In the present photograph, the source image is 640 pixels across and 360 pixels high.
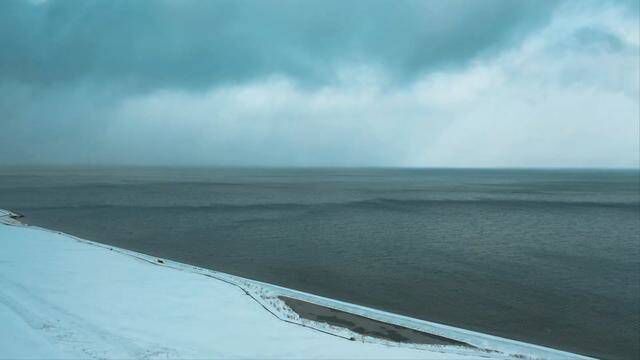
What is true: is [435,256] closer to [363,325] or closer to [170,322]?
[363,325]

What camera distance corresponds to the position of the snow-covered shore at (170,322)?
1827cm

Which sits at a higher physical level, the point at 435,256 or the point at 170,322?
the point at 170,322

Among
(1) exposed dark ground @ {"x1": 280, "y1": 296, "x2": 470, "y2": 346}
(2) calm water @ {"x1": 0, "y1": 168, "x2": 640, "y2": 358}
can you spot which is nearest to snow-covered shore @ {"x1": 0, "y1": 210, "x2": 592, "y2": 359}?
(1) exposed dark ground @ {"x1": 280, "y1": 296, "x2": 470, "y2": 346}

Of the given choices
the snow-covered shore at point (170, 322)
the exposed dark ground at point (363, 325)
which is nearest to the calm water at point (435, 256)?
the exposed dark ground at point (363, 325)

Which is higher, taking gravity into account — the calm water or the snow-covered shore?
the snow-covered shore

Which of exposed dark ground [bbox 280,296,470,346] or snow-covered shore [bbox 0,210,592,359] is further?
exposed dark ground [bbox 280,296,470,346]

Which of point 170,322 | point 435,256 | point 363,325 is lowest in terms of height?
point 435,256

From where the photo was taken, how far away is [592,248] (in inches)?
2108

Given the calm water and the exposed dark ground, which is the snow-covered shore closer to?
the exposed dark ground

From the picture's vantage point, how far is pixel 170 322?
21.4 m

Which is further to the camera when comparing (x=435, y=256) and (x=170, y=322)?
(x=435, y=256)

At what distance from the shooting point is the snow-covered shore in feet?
59.9

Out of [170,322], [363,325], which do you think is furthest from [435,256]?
[170,322]

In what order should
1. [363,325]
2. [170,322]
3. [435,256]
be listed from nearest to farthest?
1. [170,322]
2. [363,325]
3. [435,256]
